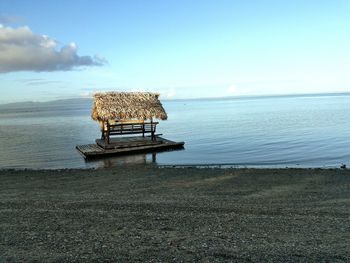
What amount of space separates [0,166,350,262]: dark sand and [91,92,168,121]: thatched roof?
37.5 feet

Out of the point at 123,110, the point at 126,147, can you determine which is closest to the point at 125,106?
the point at 123,110

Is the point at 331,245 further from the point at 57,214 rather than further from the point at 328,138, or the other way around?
the point at 328,138

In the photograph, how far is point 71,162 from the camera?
23875mm

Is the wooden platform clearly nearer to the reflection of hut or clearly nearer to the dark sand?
the reflection of hut

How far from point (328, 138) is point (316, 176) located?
59.1ft

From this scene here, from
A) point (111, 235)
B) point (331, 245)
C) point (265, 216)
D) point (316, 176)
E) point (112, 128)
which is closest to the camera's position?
point (331, 245)

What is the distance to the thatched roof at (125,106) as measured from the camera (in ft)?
85.9

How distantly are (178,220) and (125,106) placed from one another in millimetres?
19049

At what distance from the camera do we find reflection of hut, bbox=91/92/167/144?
26203mm

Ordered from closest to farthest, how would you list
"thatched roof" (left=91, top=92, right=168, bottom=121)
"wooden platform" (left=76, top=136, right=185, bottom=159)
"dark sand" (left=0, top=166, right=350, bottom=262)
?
"dark sand" (left=0, top=166, right=350, bottom=262) < "wooden platform" (left=76, top=136, right=185, bottom=159) < "thatched roof" (left=91, top=92, right=168, bottom=121)

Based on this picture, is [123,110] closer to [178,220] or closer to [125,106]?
[125,106]

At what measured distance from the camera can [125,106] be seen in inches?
1065

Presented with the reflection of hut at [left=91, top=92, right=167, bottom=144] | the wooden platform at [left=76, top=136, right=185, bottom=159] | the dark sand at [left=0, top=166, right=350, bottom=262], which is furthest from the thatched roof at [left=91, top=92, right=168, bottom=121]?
the dark sand at [left=0, top=166, right=350, bottom=262]

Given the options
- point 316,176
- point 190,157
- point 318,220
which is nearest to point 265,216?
point 318,220
